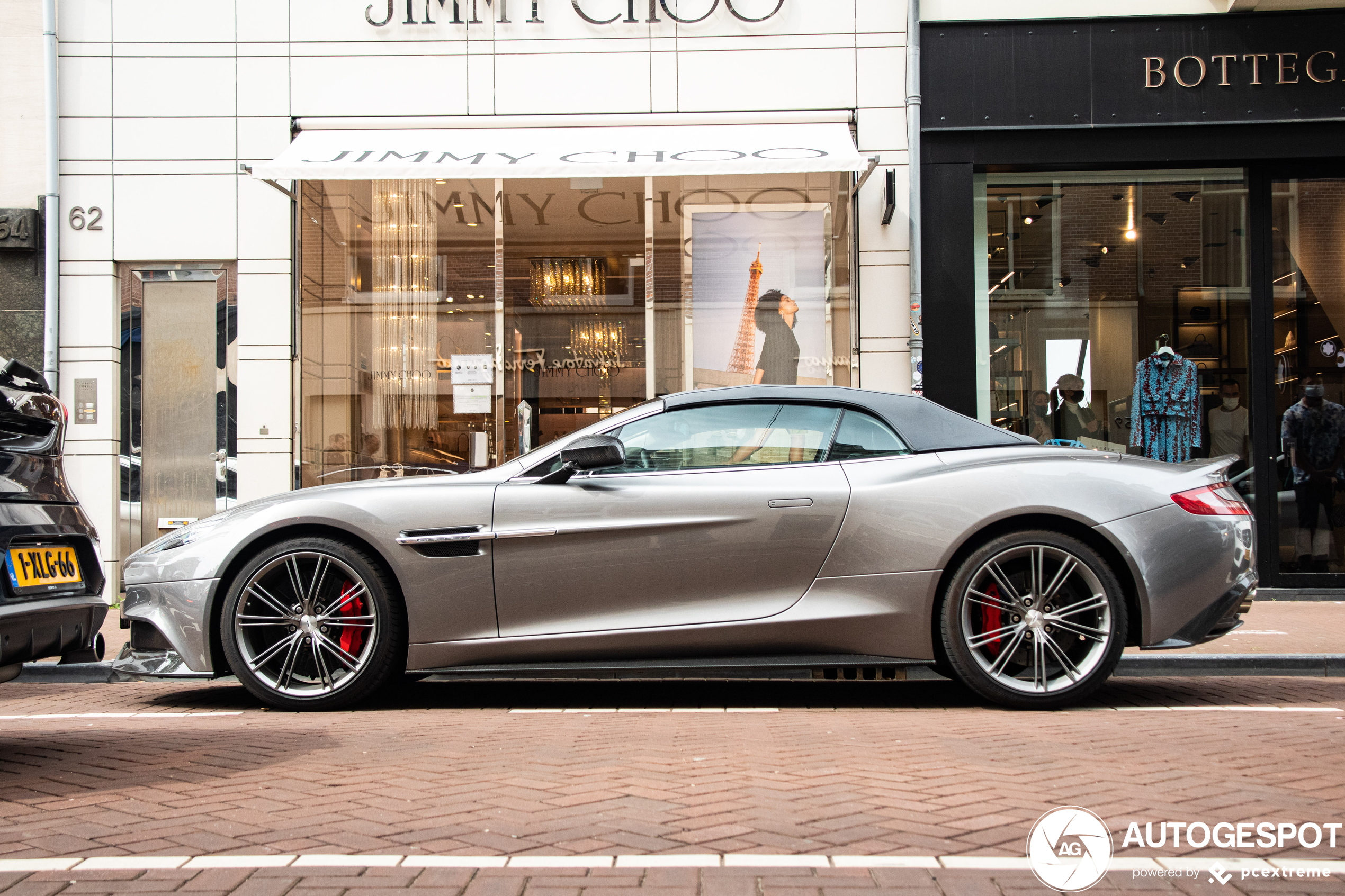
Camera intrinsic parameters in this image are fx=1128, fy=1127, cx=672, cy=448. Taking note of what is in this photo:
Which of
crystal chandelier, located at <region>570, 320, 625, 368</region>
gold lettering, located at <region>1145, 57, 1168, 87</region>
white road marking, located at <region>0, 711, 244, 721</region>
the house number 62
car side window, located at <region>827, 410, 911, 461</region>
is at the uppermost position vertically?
gold lettering, located at <region>1145, 57, 1168, 87</region>

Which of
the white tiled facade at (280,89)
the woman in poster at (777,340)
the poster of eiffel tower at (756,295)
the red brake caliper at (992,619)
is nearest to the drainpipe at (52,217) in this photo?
the white tiled facade at (280,89)

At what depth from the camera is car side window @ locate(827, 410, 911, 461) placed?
5.21 metres

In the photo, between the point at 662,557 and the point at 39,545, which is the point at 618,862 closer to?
the point at 662,557

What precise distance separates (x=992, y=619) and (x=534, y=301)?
657 cm

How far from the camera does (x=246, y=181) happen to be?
10.5 meters

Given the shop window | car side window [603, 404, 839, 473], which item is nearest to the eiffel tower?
the shop window

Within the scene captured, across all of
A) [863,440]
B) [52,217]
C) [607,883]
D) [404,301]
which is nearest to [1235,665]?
[863,440]

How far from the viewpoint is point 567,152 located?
9844mm

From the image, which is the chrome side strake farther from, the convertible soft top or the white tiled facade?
the white tiled facade

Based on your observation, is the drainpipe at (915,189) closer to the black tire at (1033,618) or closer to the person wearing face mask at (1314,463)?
the person wearing face mask at (1314,463)

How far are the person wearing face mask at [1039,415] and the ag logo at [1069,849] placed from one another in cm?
751

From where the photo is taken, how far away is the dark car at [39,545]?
3.92 m

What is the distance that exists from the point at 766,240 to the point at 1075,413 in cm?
331

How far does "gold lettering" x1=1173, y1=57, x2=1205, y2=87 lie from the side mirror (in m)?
7.66
